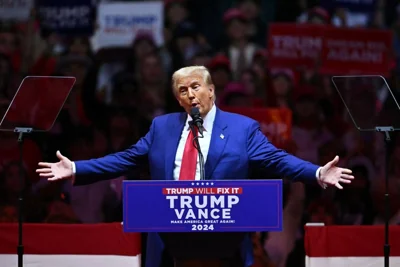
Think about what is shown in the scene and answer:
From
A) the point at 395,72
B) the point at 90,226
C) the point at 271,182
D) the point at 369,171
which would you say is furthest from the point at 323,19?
the point at 271,182

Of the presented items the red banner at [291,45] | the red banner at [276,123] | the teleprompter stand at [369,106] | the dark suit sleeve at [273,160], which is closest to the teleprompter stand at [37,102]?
the dark suit sleeve at [273,160]

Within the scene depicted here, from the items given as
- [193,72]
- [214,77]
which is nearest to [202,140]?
[193,72]

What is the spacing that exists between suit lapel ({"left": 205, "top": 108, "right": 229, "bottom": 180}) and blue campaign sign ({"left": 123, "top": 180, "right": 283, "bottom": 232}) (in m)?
0.26

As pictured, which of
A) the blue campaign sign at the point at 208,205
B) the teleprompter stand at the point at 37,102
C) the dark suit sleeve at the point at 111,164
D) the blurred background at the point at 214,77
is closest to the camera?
the blue campaign sign at the point at 208,205

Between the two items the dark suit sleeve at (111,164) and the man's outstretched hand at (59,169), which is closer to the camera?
the man's outstretched hand at (59,169)

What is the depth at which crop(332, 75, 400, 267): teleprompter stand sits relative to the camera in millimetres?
5881

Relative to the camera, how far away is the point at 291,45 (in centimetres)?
989

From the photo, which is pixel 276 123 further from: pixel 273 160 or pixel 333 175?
pixel 333 175

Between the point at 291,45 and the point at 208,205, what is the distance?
485cm

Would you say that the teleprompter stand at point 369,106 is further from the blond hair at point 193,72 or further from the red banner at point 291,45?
the red banner at point 291,45

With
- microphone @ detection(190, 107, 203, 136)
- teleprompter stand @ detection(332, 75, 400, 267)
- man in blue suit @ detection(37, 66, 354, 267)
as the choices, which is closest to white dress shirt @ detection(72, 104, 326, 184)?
man in blue suit @ detection(37, 66, 354, 267)

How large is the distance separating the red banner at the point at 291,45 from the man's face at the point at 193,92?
4.41m

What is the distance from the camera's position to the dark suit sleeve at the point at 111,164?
5.62 meters

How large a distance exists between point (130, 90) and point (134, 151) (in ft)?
14.1
